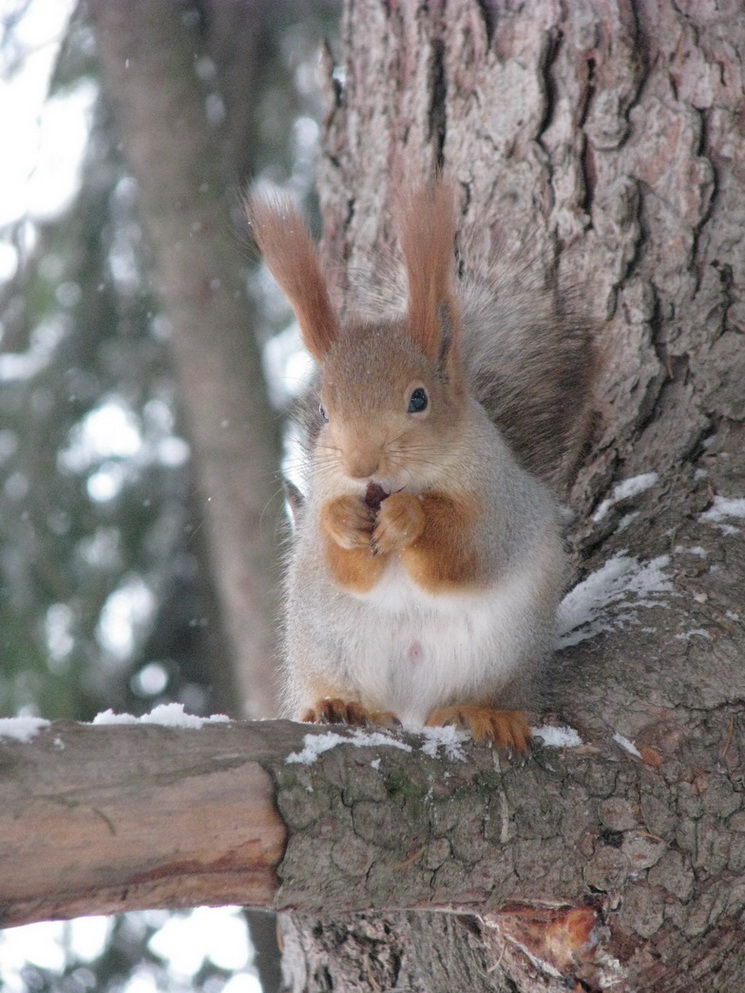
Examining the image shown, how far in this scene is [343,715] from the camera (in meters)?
1.62

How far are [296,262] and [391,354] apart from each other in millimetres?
202

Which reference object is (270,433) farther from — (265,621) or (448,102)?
(448,102)

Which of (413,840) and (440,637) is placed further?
(440,637)

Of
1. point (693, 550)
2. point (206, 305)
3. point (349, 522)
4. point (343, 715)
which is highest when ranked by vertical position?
point (206, 305)

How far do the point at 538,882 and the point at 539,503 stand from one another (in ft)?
1.94

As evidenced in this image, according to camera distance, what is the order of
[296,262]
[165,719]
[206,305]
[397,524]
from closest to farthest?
[165,719] < [397,524] < [296,262] < [206,305]

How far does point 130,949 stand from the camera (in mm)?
2467

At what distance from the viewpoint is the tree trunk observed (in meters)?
1.41

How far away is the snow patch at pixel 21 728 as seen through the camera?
1.07m

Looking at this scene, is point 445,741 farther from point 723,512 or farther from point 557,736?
point 723,512

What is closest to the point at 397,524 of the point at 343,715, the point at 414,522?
the point at 414,522

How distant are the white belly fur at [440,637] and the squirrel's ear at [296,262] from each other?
39 centimetres

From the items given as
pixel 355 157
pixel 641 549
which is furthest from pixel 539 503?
pixel 355 157

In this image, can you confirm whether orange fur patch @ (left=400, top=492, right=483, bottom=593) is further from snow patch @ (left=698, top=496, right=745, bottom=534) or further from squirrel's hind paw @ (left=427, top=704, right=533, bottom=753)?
snow patch @ (left=698, top=496, right=745, bottom=534)
